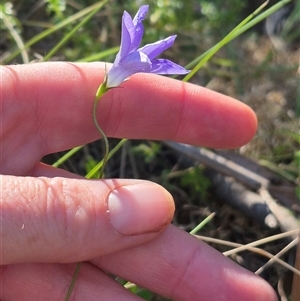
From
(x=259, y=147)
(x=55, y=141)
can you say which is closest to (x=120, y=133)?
(x=55, y=141)

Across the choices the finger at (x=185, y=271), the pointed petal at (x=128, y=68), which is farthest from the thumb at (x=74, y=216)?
the pointed petal at (x=128, y=68)

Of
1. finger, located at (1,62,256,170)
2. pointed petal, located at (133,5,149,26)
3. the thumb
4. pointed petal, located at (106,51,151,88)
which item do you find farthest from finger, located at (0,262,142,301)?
pointed petal, located at (133,5,149,26)

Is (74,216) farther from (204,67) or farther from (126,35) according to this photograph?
(204,67)

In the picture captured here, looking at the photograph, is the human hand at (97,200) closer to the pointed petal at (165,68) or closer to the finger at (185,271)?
the finger at (185,271)

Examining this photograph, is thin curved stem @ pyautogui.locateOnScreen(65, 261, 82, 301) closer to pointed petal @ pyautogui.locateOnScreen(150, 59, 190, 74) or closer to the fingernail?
the fingernail

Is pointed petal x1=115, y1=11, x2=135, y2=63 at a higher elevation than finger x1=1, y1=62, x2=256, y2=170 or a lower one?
higher

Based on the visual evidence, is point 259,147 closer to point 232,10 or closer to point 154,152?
point 154,152
